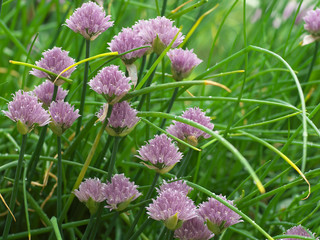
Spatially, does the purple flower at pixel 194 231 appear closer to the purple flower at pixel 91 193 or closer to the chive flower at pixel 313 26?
the purple flower at pixel 91 193

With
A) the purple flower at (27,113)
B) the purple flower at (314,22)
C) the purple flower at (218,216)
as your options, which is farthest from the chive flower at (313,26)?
the purple flower at (27,113)

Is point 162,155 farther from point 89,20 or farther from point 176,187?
point 89,20

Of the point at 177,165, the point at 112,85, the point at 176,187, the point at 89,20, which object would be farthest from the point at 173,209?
the point at 177,165

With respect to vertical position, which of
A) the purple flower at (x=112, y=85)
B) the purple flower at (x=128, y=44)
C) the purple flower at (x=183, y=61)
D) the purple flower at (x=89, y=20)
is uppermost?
the purple flower at (x=89, y=20)

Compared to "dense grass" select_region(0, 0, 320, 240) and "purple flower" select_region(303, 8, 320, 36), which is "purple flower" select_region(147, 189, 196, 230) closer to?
"dense grass" select_region(0, 0, 320, 240)

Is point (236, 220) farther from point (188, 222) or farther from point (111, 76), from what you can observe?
point (111, 76)
